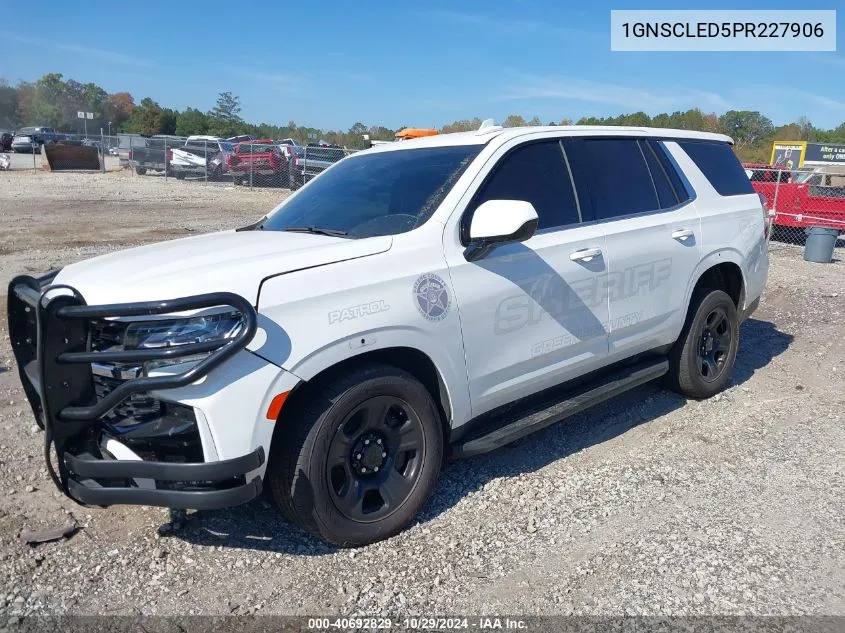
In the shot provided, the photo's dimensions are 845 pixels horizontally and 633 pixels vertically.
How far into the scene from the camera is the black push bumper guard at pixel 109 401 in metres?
2.69

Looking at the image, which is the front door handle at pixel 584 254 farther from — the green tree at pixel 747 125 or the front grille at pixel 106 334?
the green tree at pixel 747 125

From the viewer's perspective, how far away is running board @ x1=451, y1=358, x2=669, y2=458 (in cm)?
371

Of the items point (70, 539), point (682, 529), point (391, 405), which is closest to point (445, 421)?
point (391, 405)

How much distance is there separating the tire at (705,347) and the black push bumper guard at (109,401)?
3.47 m

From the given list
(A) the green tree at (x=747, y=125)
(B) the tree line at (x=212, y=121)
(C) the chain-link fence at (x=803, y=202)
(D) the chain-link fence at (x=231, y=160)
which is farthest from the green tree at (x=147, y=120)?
(C) the chain-link fence at (x=803, y=202)

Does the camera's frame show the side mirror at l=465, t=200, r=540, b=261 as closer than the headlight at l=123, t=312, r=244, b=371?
No

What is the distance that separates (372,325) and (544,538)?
138 centimetres

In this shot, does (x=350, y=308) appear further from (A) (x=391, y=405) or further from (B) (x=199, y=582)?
(B) (x=199, y=582)

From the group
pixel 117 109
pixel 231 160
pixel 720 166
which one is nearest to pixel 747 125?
pixel 231 160

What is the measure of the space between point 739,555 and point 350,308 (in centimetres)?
215

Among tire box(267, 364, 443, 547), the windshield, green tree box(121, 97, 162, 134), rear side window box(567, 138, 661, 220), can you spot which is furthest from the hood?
green tree box(121, 97, 162, 134)

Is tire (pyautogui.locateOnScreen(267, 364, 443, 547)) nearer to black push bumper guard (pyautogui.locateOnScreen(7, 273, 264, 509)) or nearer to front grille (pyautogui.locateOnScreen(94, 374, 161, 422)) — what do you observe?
black push bumper guard (pyautogui.locateOnScreen(7, 273, 264, 509))

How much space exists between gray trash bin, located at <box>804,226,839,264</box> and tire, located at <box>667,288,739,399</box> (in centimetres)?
825

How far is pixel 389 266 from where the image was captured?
10.8 ft
